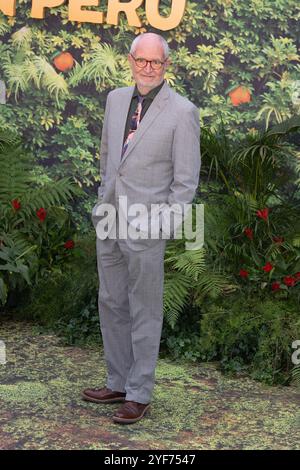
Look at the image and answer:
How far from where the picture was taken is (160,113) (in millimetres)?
4715

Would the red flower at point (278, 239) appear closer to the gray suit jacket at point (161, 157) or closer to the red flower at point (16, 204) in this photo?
the gray suit jacket at point (161, 157)

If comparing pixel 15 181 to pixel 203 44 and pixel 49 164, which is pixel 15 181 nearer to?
pixel 49 164

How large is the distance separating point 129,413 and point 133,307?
0.57m

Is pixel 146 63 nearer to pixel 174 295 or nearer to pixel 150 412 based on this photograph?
pixel 150 412

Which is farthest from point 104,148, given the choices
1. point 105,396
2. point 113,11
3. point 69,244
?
point 113,11

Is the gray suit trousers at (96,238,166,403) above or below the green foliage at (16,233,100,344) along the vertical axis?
above

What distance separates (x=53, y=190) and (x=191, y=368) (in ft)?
6.58

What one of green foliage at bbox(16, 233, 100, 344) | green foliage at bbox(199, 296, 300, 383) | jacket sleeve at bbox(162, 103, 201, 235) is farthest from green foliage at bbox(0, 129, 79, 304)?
jacket sleeve at bbox(162, 103, 201, 235)

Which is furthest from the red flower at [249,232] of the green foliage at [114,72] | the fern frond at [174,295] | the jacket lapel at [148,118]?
the jacket lapel at [148,118]

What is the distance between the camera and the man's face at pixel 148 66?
4.64 m

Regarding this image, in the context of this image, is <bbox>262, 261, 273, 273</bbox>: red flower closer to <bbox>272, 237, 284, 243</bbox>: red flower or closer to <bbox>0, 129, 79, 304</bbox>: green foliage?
<bbox>272, 237, 284, 243</bbox>: red flower

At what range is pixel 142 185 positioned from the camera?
4734mm

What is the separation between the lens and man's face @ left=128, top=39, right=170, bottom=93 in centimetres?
464

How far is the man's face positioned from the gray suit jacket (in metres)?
0.07
